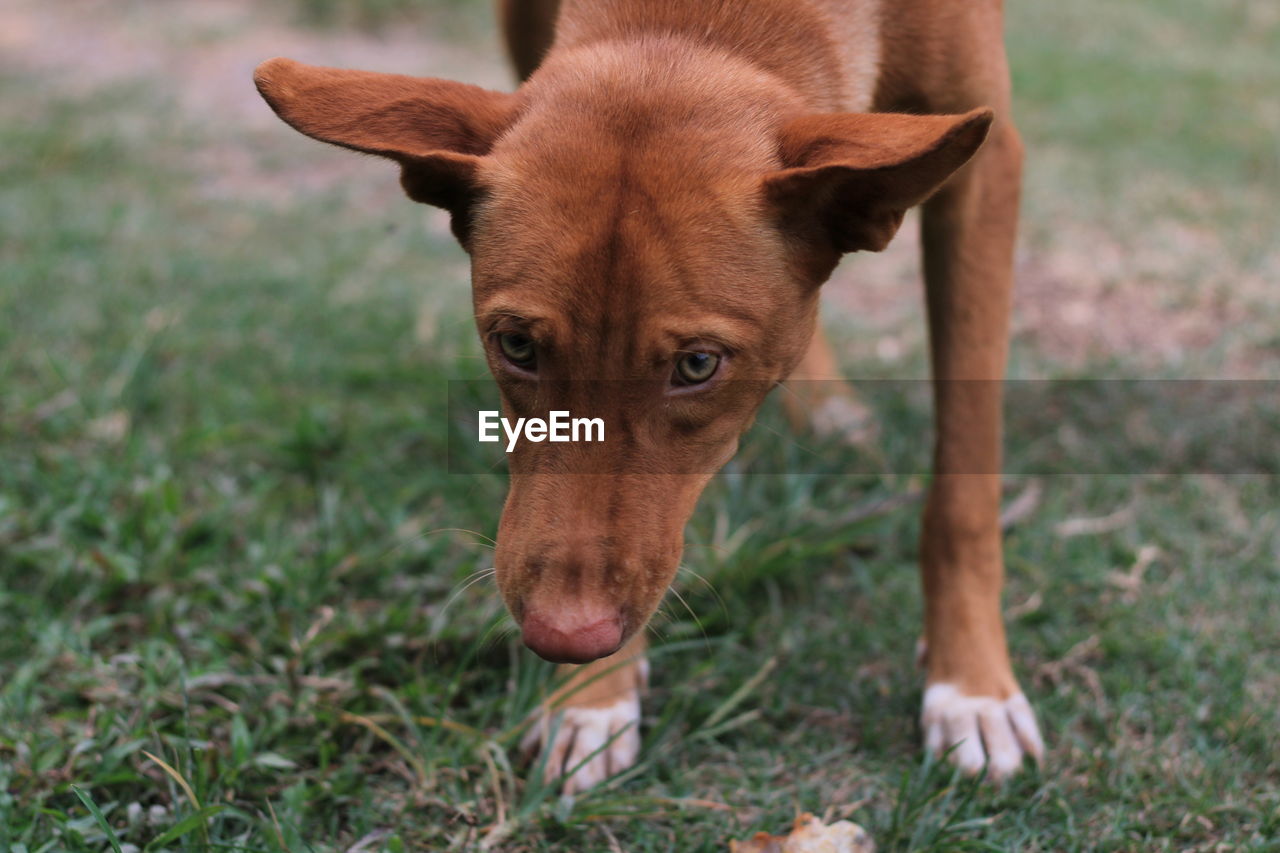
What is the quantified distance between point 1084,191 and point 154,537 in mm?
5026

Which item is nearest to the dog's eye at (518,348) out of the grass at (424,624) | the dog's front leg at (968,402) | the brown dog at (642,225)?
the brown dog at (642,225)

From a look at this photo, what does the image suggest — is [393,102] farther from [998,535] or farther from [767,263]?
[998,535]

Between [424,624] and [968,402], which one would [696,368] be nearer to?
[968,402]

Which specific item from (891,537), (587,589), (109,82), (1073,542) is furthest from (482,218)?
(109,82)

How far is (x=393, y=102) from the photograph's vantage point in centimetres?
230

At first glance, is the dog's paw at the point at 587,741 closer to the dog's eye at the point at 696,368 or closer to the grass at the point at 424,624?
the grass at the point at 424,624

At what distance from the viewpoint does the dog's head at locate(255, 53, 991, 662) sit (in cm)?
217

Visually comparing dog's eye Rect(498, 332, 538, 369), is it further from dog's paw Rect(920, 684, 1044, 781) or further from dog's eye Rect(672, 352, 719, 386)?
dog's paw Rect(920, 684, 1044, 781)

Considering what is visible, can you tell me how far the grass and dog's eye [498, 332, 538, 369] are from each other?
0.84m

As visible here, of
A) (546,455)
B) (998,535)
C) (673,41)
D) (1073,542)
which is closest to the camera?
(546,455)

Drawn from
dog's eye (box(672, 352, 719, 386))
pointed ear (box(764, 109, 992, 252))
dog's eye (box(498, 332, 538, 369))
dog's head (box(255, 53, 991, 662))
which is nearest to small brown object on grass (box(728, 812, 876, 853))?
dog's head (box(255, 53, 991, 662))

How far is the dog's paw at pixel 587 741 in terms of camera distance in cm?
264

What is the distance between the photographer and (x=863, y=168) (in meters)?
2.02

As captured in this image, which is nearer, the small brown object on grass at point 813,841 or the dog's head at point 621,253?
the dog's head at point 621,253
